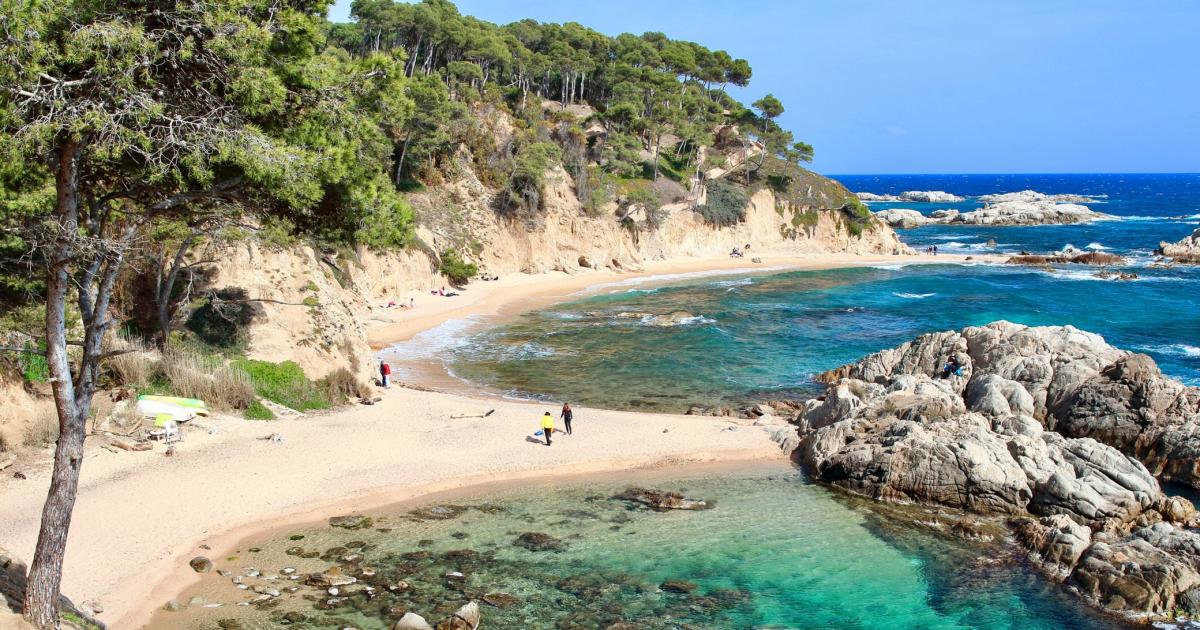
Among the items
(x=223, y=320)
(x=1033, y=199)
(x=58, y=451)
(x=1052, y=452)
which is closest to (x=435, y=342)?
(x=223, y=320)

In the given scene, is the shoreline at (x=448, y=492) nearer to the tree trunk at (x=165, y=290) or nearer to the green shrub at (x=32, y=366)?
the green shrub at (x=32, y=366)

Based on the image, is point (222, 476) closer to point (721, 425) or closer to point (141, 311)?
point (141, 311)

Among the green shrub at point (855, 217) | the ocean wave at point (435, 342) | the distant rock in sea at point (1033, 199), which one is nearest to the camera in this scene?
the ocean wave at point (435, 342)

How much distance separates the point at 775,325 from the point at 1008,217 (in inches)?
3443

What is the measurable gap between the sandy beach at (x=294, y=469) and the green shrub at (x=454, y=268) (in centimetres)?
2418

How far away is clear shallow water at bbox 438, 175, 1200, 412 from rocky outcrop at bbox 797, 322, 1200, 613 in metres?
6.49

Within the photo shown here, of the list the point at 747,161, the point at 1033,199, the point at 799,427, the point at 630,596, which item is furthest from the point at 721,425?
the point at 1033,199

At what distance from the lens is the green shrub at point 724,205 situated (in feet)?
250

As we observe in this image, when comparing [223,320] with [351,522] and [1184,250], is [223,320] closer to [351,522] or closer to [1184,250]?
[351,522]

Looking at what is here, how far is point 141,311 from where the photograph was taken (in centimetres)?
2394

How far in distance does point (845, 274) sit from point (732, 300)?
1960cm

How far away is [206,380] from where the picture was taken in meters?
21.8

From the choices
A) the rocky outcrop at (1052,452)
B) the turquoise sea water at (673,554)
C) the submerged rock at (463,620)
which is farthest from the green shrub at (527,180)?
the submerged rock at (463,620)

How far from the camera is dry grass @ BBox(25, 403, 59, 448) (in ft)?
59.1
